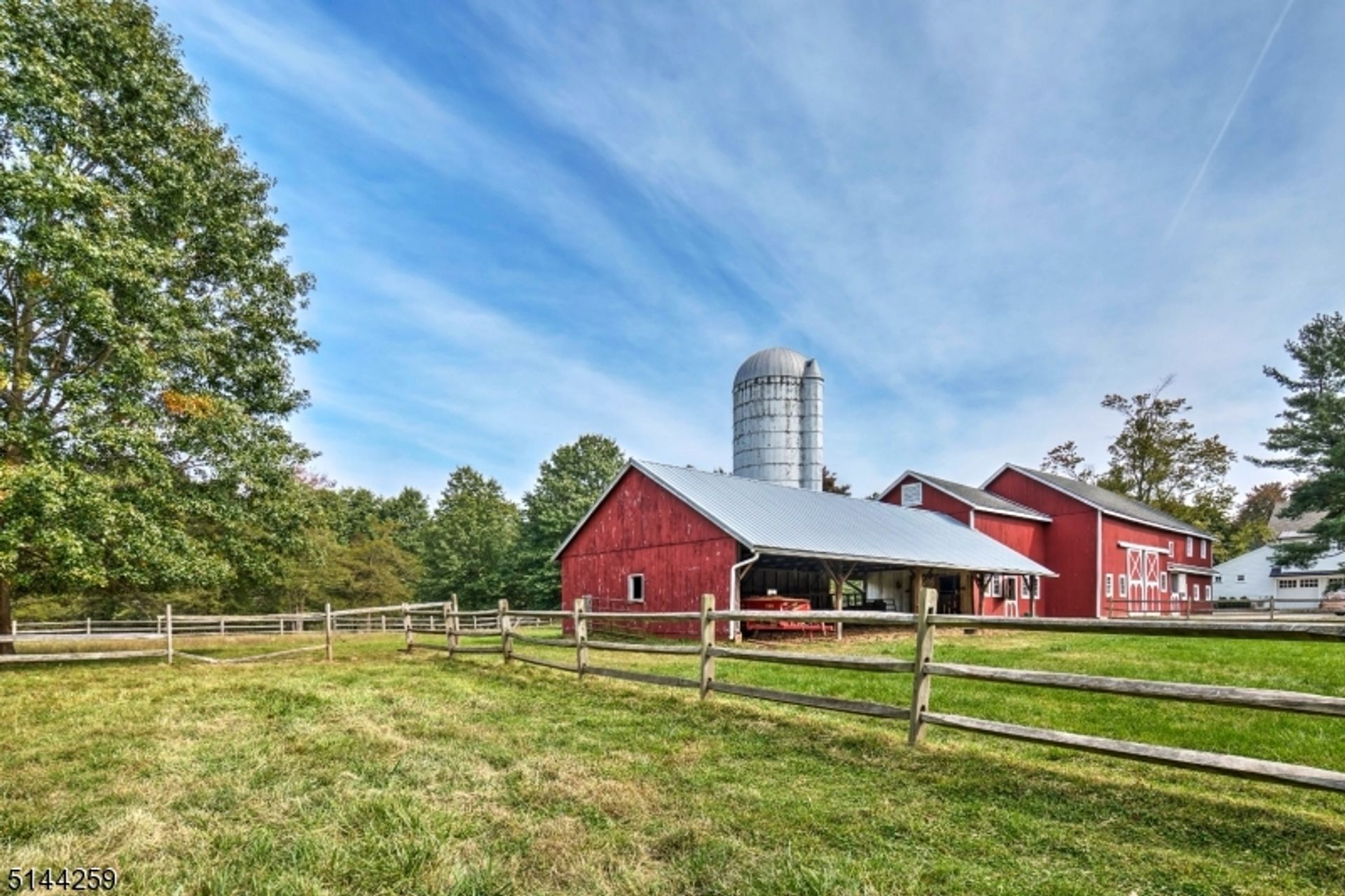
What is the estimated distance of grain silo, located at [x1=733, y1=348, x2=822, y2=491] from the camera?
28.9 meters

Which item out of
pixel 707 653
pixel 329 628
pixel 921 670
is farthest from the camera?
pixel 329 628

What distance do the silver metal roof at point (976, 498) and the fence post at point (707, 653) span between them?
23038 millimetres

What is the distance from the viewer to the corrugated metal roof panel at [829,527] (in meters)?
17.8

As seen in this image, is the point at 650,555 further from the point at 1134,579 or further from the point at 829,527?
the point at 1134,579

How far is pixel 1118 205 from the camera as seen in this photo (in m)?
14.4

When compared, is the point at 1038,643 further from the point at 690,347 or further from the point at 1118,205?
the point at 690,347

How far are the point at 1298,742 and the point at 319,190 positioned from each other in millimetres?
17054

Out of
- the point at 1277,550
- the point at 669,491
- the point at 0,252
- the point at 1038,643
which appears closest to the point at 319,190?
the point at 0,252

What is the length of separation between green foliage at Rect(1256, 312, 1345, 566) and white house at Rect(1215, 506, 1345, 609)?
12.5m

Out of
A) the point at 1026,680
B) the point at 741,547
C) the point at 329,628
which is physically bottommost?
the point at 329,628

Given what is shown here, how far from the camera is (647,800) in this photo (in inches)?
174

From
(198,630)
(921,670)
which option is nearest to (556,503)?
(198,630)

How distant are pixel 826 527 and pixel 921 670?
14.7 m

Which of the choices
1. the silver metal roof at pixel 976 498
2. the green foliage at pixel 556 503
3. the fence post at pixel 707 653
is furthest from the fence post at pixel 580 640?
the green foliage at pixel 556 503
